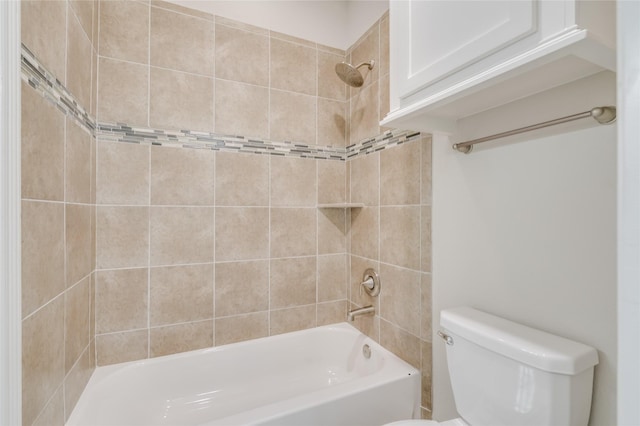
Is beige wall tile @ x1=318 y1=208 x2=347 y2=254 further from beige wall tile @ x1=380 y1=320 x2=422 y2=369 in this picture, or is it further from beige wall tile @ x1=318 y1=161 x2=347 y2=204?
beige wall tile @ x1=380 y1=320 x2=422 y2=369

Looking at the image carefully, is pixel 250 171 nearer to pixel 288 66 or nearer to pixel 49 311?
pixel 288 66

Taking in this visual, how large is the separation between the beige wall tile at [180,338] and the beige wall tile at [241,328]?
55 millimetres

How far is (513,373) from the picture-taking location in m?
0.82

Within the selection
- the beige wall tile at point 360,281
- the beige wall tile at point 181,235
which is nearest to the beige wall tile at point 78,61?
the beige wall tile at point 181,235

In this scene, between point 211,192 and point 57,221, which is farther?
point 211,192

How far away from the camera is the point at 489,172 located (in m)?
1.07

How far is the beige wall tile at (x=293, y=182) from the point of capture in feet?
5.96

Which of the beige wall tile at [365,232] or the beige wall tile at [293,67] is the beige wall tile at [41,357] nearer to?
the beige wall tile at [365,232]

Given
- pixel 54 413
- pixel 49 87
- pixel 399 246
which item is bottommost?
pixel 54 413

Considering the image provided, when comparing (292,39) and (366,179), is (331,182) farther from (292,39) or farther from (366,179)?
(292,39)

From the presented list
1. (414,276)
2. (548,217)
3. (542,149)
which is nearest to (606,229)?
(548,217)

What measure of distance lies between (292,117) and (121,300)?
4.65 ft

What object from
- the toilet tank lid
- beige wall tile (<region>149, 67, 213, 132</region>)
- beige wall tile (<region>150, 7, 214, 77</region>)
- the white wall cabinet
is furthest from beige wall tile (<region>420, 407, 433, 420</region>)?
beige wall tile (<region>150, 7, 214, 77</region>)
